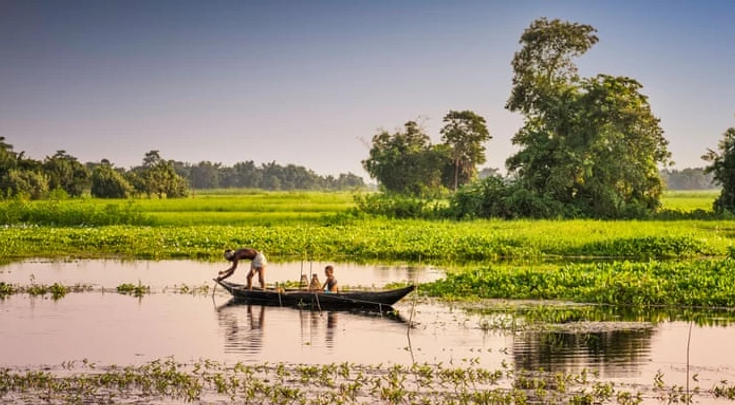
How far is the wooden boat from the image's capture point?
19.7 meters

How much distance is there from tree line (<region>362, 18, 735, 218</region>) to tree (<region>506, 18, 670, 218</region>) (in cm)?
5

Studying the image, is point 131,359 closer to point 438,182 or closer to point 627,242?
point 627,242

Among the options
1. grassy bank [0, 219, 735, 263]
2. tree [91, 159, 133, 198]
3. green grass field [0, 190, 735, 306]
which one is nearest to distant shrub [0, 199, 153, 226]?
green grass field [0, 190, 735, 306]

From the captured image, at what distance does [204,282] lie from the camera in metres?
25.0

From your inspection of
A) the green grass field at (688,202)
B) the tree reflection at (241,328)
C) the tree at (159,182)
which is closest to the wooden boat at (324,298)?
the tree reflection at (241,328)

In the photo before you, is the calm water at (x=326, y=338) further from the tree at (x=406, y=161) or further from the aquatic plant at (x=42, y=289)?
the tree at (x=406, y=161)

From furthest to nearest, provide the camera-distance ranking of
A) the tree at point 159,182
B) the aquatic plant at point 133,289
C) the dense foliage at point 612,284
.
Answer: the tree at point 159,182, the aquatic plant at point 133,289, the dense foliage at point 612,284

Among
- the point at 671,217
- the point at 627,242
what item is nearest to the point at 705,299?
the point at 627,242

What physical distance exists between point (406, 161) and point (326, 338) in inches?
2492

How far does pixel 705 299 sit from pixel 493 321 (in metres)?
5.15

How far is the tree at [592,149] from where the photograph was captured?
4741 centimetres

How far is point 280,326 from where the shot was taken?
1834cm

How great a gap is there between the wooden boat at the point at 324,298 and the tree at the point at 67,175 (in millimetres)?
59779

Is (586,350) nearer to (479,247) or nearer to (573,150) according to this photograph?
(479,247)
